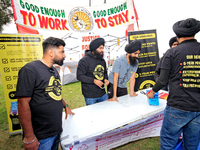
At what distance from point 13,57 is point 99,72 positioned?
206cm

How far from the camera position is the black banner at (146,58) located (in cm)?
353

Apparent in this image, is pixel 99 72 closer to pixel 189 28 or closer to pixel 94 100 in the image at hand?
pixel 94 100

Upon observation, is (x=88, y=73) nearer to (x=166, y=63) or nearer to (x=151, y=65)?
(x=166, y=63)

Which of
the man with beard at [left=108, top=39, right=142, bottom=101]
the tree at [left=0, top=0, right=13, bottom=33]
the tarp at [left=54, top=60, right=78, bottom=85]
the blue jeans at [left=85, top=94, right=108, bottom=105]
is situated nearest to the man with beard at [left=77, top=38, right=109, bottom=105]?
the blue jeans at [left=85, top=94, right=108, bottom=105]

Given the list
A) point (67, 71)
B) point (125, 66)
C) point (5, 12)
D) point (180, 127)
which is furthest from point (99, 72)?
point (5, 12)

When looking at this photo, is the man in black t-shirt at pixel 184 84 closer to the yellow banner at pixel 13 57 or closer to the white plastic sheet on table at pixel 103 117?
the white plastic sheet on table at pixel 103 117

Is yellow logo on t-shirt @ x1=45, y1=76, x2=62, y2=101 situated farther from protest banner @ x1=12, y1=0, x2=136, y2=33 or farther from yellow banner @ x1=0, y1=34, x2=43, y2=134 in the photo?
protest banner @ x1=12, y1=0, x2=136, y2=33

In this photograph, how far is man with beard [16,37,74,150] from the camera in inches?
36.3

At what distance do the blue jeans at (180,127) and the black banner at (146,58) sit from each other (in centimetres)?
238

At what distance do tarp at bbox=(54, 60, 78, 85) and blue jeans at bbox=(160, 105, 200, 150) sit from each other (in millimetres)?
6770

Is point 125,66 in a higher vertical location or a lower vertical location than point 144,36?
lower

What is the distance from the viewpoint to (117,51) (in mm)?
10430

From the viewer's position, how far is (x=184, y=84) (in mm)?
1148

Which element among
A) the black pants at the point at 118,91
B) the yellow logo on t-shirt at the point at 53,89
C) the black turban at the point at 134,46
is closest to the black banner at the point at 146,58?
the black pants at the point at 118,91
